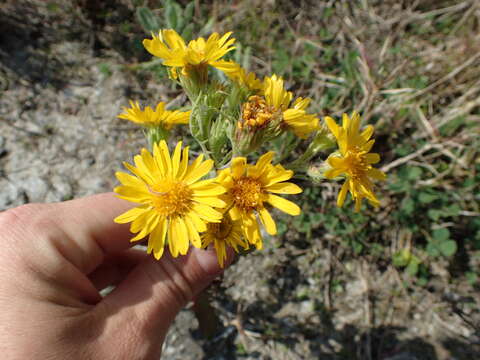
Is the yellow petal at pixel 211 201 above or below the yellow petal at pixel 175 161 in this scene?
below

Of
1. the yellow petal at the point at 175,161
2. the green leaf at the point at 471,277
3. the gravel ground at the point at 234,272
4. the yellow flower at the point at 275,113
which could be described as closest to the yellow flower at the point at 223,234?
the yellow petal at the point at 175,161

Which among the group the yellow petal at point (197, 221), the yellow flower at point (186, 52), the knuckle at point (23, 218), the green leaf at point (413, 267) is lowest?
the green leaf at point (413, 267)

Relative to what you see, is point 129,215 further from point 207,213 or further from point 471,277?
point 471,277

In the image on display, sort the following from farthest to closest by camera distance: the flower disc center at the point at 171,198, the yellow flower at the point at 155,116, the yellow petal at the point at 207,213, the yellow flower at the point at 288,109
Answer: the yellow flower at the point at 155,116, the yellow flower at the point at 288,109, the flower disc center at the point at 171,198, the yellow petal at the point at 207,213

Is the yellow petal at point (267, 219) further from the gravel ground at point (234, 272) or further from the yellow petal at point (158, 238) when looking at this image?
the gravel ground at point (234, 272)

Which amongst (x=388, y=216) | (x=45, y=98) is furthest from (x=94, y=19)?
(x=388, y=216)

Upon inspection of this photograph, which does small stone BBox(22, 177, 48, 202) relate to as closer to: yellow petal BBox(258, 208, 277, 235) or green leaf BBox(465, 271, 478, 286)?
yellow petal BBox(258, 208, 277, 235)

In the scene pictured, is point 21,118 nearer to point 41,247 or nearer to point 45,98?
point 45,98
